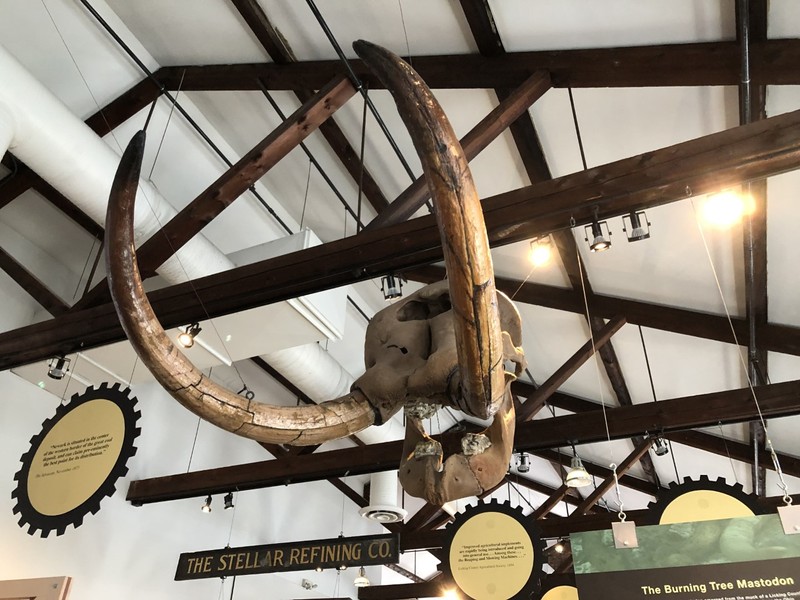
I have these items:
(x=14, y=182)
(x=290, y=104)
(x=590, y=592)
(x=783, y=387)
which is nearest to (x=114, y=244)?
(x=590, y=592)

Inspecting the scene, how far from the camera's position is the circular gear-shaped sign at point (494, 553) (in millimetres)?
4793

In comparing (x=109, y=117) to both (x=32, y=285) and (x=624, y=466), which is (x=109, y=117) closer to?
(x=32, y=285)

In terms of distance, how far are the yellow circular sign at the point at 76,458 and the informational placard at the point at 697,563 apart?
8.64ft

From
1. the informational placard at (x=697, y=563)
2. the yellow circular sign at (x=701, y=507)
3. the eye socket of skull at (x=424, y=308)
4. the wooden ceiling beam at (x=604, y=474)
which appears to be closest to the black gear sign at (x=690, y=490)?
the yellow circular sign at (x=701, y=507)

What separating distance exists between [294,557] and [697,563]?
4391 mm

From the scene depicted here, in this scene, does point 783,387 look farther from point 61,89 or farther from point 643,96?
point 61,89

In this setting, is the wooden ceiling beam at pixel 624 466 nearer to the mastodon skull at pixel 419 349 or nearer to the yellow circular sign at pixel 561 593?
the yellow circular sign at pixel 561 593

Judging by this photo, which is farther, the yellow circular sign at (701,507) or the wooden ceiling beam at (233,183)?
the yellow circular sign at (701,507)

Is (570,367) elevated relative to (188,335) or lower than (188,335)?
elevated

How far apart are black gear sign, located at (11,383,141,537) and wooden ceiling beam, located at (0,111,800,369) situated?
761 mm

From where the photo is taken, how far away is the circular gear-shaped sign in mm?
4793

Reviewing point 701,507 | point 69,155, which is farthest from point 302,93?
point 701,507

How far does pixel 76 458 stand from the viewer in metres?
3.50

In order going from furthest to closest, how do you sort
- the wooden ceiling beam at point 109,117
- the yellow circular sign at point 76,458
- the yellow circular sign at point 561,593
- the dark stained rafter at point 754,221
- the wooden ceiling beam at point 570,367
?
the yellow circular sign at point 561,593 < the wooden ceiling beam at point 570,367 < the wooden ceiling beam at point 109,117 < the yellow circular sign at point 76,458 < the dark stained rafter at point 754,221
